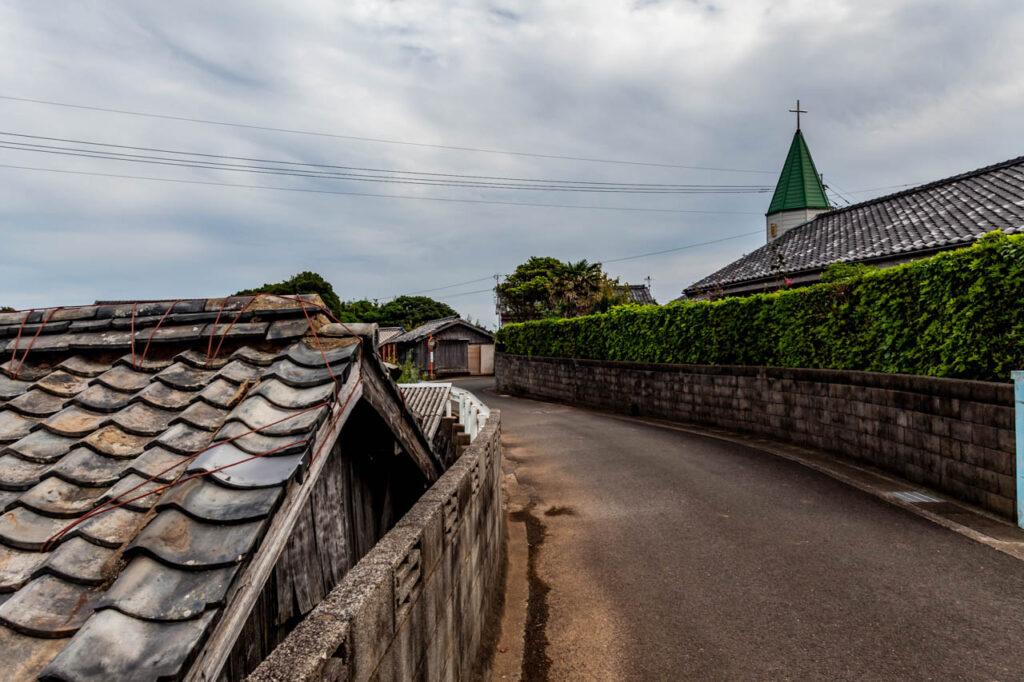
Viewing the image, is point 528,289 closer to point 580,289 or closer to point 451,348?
point 451,348

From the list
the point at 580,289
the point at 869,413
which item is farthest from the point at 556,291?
the point at 869,413

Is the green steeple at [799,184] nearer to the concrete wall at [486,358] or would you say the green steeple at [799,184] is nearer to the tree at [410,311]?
the concrete wall at [486,358]

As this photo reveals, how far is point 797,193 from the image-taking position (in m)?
34.1

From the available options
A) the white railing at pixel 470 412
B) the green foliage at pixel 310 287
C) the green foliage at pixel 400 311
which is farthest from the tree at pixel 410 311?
the white railing at pixel 470 412

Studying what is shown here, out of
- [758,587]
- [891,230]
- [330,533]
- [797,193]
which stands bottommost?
[758,587]

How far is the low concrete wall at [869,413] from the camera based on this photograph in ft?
22.4

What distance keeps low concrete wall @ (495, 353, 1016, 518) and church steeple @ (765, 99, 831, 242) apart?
70.5 ft

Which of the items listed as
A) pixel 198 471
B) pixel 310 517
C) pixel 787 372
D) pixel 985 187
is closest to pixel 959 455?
pixel 787 372

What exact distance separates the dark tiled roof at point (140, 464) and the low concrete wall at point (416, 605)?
1.36ft

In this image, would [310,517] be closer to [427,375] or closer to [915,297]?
[915,297]

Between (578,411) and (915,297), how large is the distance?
478 inches

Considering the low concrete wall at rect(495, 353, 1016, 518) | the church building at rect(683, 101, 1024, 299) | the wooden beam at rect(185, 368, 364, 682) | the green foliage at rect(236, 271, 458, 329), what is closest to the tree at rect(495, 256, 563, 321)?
the green foliage at rect(236, 271, 458, 329)

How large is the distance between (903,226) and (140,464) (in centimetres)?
1949

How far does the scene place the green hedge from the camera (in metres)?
6.96
